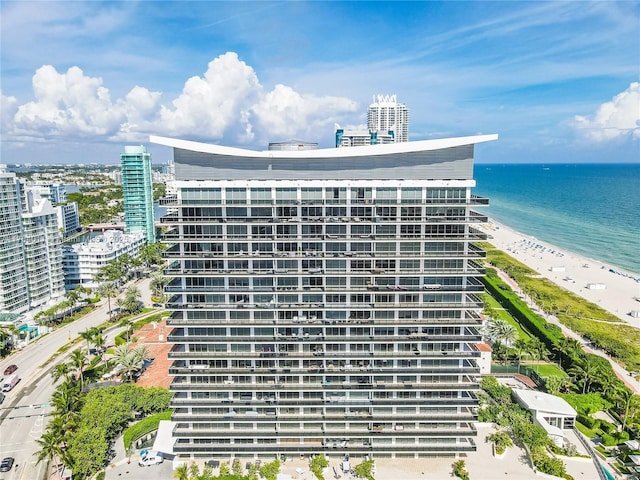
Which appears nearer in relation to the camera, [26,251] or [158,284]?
[26,251]

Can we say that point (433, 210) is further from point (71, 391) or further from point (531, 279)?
point (531, 279)

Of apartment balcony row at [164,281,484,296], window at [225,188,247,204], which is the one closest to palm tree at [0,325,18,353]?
apartment balcony row at [164,281,484,296]

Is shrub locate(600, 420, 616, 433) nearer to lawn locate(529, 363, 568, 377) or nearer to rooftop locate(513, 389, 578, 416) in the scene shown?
rooftop locate(513, 389, 578, 416)

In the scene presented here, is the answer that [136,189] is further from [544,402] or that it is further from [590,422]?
[590,422]

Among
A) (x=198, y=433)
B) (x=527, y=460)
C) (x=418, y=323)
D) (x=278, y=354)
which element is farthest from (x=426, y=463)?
(x=198, y=433)

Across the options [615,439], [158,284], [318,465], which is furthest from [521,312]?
[158,284]
